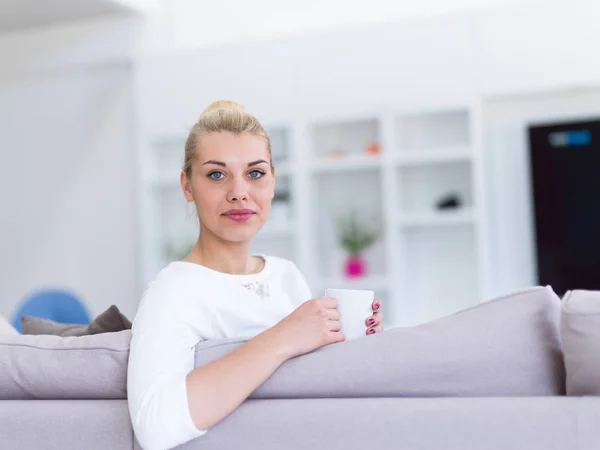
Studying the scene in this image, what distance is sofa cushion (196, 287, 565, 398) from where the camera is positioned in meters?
1.14

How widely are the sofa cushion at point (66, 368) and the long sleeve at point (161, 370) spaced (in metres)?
0.08

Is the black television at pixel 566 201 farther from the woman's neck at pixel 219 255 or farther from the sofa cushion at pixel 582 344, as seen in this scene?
the sofa cushion at pixel 582 344

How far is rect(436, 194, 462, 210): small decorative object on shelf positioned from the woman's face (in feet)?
10.6

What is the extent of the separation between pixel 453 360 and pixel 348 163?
368cm

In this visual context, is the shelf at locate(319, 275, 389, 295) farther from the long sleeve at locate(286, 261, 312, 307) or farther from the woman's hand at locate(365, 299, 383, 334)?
the woman's hand at locate(365, 299, 383, 334)

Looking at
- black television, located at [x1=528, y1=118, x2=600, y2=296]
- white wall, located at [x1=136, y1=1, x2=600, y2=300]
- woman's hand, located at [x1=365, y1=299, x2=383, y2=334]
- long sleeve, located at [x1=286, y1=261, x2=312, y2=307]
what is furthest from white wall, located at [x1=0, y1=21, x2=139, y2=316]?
woman's hand, located at [x1=365, y1=299, x2=383, y2=334]

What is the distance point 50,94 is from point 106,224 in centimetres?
115

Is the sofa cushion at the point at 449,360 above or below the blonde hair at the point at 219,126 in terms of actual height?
below

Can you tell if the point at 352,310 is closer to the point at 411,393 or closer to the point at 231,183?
the point at 411,393

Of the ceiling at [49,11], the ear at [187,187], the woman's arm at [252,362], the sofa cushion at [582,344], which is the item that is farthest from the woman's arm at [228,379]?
the ceiling at [49,11]

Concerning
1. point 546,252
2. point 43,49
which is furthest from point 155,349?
point 43,49

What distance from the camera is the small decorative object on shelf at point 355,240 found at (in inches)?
190

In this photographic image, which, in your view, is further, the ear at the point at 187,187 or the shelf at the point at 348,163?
the shelf at the point at 348,163

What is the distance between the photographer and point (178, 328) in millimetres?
1229
